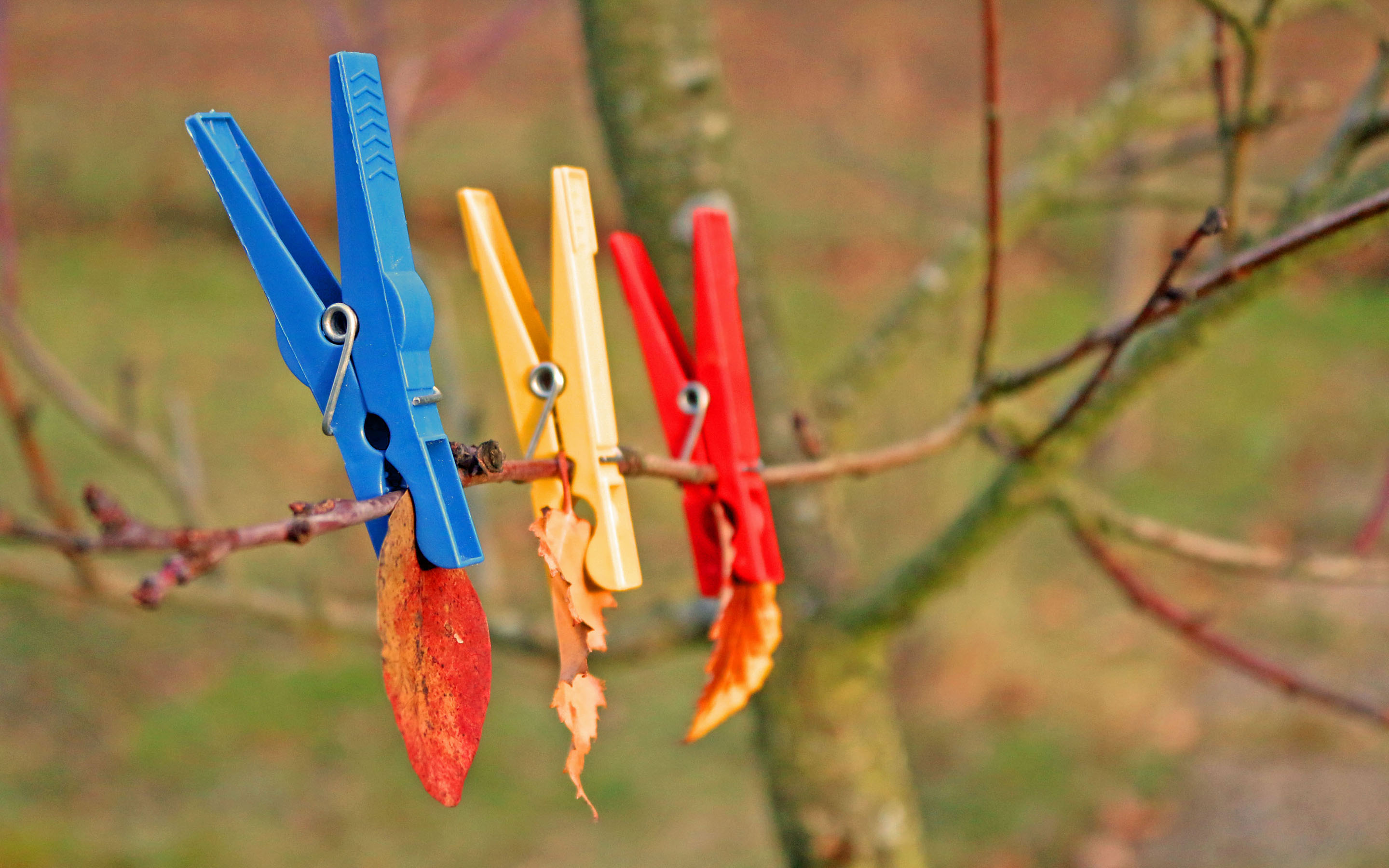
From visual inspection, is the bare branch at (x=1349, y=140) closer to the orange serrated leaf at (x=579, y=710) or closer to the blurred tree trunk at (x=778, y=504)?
the blurred tree trunk at (x=778, y=504)

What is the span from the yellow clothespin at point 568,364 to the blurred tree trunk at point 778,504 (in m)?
0.43

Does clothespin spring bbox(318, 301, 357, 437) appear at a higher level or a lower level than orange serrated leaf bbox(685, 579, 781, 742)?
higher

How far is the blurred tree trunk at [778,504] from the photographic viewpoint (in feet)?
2.75

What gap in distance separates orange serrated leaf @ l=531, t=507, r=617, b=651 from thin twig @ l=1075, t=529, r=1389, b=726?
0.54 m

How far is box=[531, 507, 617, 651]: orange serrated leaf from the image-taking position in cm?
37

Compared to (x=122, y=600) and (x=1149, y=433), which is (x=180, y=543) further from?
(x=1149, y=433)

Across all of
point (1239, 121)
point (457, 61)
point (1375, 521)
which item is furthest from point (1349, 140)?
point (457, 61)

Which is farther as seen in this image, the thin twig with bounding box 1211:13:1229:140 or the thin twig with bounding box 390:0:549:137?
the thin twig with bounding box 390:0:549:137

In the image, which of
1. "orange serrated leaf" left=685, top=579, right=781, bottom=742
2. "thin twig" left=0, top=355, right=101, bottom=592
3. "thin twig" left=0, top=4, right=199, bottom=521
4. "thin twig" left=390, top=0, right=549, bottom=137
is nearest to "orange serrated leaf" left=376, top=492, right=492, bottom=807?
"orange serrated leaf" left=685, top=579, right=781, bottom=742

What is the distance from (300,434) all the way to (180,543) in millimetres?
3277

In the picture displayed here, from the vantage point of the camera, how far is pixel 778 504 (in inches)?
36.1

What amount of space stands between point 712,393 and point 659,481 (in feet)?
7.15

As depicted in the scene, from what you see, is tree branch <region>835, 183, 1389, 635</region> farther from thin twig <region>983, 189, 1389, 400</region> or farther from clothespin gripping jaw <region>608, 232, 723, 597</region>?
→ clothespin gripping jaw <region>608, 232, 723, 597</region>

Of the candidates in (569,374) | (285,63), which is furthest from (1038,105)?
(569,374)
